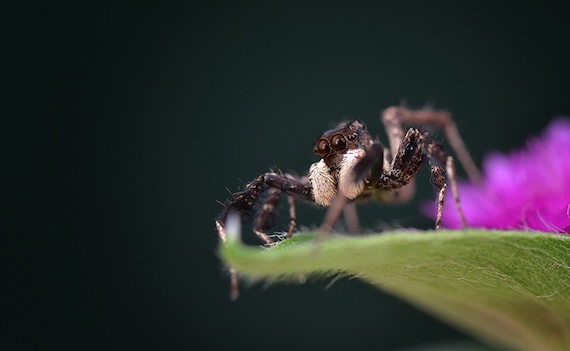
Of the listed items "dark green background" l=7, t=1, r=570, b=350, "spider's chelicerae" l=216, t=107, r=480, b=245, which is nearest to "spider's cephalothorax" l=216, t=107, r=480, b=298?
"spider's chelicerae" l=216, t=107, r=480, b=245

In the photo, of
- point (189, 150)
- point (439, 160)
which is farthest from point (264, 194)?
point (189, 150)

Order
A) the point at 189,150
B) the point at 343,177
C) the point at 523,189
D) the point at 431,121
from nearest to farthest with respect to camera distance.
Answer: the point at 343,177, the point at 523,189, the point at 431,121, the point at 189,150

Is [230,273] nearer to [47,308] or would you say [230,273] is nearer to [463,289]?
[463,289]

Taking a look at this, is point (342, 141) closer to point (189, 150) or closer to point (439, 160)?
point (439, 160)

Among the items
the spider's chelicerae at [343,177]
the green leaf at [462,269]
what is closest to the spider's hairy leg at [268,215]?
the spider's chelicerae at [343,177]

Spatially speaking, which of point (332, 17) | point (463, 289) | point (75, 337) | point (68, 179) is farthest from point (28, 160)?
point (463, 289)

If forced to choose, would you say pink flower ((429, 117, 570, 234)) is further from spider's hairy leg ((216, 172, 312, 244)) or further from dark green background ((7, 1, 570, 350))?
dark green background ((7, 1, 570, 350))
